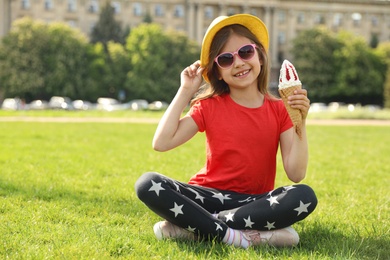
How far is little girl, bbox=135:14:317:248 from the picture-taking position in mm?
3512

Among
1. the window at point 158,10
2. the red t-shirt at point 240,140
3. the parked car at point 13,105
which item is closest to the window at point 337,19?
the window at point 158,10

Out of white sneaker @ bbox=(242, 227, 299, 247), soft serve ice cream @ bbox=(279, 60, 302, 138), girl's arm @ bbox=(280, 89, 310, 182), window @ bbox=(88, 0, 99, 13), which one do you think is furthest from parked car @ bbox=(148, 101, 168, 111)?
soft serve ice cream @ bbox=(279, 60, 302, 138)

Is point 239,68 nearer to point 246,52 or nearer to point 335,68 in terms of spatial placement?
point 246,52

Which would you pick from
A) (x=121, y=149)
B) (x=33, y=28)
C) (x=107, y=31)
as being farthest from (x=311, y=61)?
(x=121, y=149)

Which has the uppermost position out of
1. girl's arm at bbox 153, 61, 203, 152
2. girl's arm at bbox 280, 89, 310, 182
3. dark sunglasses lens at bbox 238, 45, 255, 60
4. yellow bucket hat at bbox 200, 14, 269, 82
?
yellow bucket hat at bbox 200, 14, 269, 82

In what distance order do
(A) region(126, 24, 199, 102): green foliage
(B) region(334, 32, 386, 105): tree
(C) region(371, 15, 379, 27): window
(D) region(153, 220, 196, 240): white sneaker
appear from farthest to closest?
(C) region(371, 15, 379, 27): window → (B) region(334, 32, 386, 105): tree → (A) region(126, 24, 199, 102): green foliage → (D) region(153, 220, 196, 240): white sneaker

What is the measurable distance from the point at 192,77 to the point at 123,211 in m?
A: 1.51

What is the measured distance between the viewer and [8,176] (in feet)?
21.4

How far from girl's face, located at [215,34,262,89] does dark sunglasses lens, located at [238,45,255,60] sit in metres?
0.02

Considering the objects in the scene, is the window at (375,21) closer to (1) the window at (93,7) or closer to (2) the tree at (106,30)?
(2) the tree at (106,30)

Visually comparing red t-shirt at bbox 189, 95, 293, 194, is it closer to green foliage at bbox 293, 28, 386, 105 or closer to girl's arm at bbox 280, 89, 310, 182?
girl's arm at bbox 280, 89, 310, 182

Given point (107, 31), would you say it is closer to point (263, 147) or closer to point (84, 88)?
point (84, 88)

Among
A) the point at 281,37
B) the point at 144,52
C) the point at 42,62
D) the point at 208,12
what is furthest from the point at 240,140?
the point at 281,37

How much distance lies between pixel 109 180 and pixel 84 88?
154 feet
